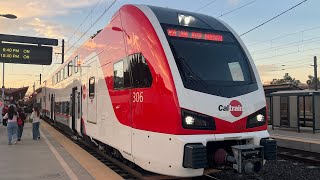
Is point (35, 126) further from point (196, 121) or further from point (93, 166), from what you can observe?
point (196, 121)

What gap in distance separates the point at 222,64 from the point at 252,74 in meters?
0.65

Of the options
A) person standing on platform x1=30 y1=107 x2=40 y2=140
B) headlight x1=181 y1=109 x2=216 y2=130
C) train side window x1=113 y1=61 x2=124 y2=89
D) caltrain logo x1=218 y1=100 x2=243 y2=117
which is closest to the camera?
headlight x1=181 y1=109 x2=216 y2=130

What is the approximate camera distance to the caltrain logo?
6.34 metres

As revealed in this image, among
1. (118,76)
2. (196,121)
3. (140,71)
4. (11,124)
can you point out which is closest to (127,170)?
(118,76)

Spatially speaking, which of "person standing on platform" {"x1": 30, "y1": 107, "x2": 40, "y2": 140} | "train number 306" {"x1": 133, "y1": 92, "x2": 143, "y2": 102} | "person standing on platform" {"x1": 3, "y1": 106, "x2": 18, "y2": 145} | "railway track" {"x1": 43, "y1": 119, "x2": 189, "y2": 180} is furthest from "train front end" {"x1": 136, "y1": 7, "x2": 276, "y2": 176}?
"person standing on platform" {"x1": 30, "y1": 107, "x2": 40, "y2": 140}

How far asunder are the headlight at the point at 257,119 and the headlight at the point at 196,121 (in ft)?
2.68

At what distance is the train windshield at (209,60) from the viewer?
6484mm

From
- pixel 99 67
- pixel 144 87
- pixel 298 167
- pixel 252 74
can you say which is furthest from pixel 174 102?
pixel 298 167

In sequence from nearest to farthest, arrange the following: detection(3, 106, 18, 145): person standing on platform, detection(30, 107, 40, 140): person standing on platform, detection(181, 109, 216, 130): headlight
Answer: detection(181, 109, 216, 130): headlight → detection(3, 106, 18, 145): person standing on platform → detection(30, 107, 40, 140): person standing on platform

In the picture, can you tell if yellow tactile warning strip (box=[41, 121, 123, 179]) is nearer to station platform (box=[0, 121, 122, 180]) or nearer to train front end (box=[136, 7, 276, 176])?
station platform (box=[0, 121, 122, 180])

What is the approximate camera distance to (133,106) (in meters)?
7.12

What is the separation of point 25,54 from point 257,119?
19505 millimetres

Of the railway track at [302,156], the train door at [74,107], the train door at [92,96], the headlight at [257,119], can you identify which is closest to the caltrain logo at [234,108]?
the headlight at [257,119]

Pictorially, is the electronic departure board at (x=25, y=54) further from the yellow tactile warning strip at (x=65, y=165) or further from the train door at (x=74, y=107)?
the yellow tactile warning strip at (x=65, y=165)
